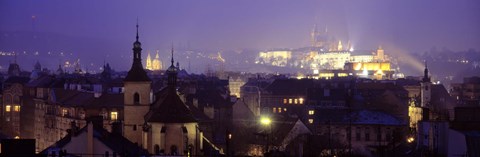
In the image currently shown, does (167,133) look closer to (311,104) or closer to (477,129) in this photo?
(477,129)

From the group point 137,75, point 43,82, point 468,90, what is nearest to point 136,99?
point 137,75

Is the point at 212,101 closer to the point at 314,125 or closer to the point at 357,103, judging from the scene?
the point at 314,125

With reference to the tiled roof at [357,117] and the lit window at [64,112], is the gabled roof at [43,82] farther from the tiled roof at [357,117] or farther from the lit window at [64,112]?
the tiled roof at [357,117]

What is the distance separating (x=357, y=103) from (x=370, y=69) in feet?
385

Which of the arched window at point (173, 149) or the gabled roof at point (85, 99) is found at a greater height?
the gabled roof at point (85, 99)

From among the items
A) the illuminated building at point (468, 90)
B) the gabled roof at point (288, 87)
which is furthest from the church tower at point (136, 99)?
the illuminated building at point (468, 90)

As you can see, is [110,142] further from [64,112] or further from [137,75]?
[64,112]

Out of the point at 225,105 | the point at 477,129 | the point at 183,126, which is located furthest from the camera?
the point at 225,105

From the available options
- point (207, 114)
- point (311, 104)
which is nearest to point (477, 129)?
point (207, 114)

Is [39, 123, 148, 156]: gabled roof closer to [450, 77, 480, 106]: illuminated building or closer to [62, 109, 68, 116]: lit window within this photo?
[62, 109, 68, 116]: lit window

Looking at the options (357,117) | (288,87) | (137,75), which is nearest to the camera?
(137,75)

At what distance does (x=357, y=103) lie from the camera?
253ft

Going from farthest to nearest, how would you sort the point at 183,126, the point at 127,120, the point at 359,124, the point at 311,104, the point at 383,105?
the point at 311,104, the point at 383,105, the point at 359,124, the point at 127,120, the point at 183,126

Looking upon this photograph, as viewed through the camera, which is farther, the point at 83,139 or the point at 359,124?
the point at 359,124
